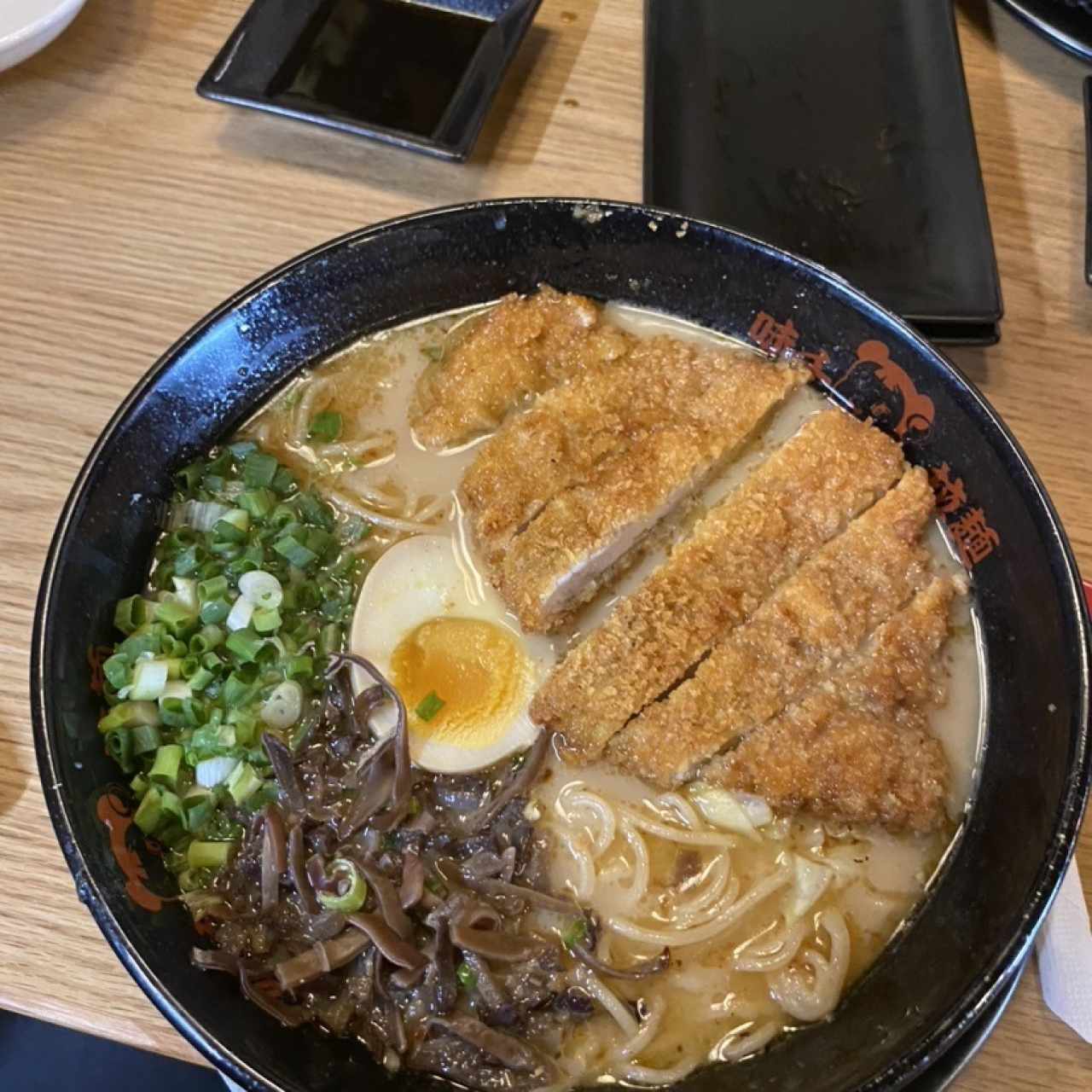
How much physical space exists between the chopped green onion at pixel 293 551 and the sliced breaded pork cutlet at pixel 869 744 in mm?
812

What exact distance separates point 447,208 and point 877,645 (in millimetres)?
1162

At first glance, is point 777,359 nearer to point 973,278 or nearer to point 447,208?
point 973,278

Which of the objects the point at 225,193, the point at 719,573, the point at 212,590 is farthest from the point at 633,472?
the point at 225,193

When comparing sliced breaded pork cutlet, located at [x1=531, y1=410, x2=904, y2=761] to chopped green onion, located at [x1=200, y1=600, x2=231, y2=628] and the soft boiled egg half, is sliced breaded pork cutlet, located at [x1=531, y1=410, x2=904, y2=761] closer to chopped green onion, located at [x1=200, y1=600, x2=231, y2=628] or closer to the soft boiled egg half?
the soft boiled egg half

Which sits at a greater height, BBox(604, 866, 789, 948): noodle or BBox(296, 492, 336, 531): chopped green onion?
BBox(296, 492, 336, 531): chopped green onion

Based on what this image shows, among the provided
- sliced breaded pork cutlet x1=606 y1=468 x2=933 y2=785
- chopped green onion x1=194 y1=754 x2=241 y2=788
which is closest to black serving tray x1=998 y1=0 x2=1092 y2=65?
sliced breaded pork cutlet x1=606 y1=468 x2=933 y2=785

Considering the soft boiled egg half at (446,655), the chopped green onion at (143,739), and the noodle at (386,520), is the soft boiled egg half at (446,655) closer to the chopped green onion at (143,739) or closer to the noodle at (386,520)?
the noodle at (386,520)

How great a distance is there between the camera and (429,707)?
1.68 metres

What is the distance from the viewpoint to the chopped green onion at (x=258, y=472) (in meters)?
1.83

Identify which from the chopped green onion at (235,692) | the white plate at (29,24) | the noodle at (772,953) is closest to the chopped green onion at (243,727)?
the chopped green onion at (235,692)

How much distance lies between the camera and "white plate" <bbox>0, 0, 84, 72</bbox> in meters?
2.25

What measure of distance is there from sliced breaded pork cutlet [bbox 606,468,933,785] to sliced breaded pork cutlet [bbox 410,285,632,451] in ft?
1.98

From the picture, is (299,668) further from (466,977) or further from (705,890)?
(705,890)

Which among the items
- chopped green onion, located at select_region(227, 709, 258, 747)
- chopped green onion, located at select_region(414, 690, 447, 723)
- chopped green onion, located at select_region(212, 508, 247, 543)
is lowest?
chopped green onion, located at select_region(227, 709, 258, 747)
